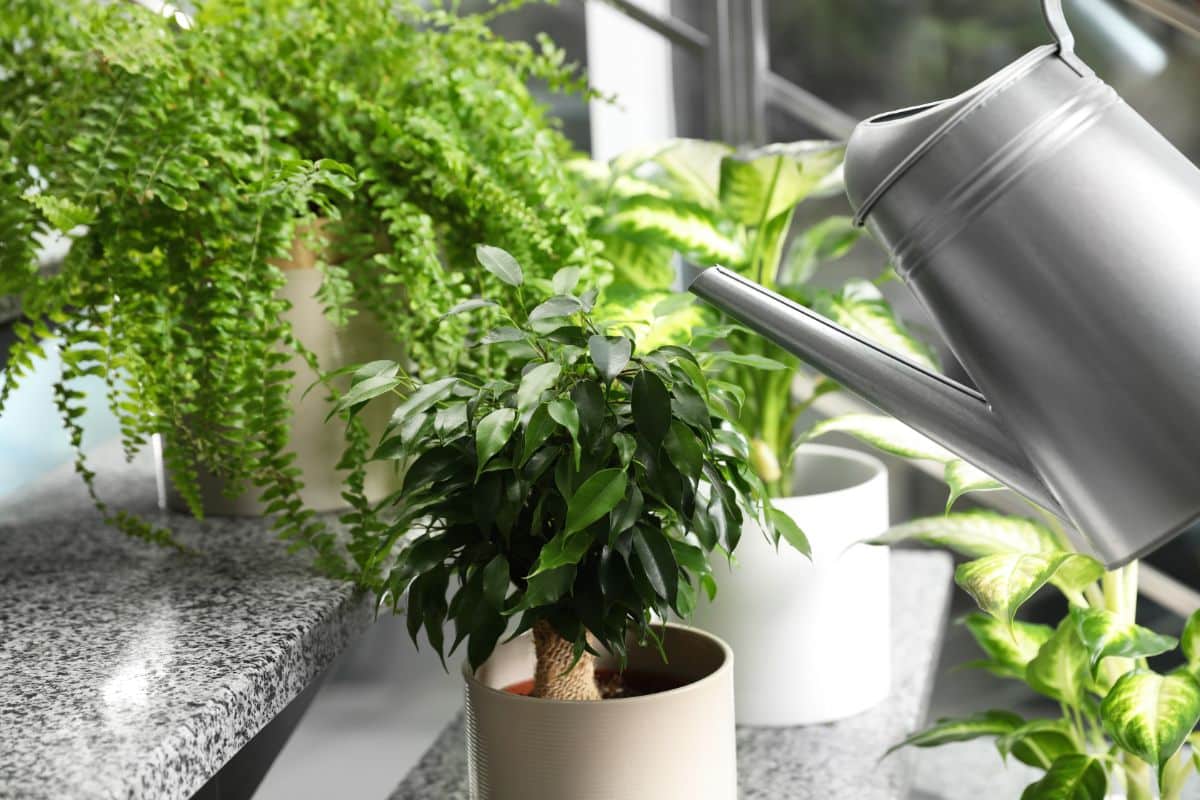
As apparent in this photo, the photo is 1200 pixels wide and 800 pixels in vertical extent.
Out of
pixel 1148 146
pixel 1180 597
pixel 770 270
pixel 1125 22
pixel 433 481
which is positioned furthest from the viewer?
pixel 1125 22

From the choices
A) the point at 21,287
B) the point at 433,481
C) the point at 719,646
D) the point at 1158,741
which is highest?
the point at 21,287

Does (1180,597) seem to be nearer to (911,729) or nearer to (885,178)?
(911,729)

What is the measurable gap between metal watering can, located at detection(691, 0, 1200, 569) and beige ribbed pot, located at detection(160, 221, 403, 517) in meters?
0.52

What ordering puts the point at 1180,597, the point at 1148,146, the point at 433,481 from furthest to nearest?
the point at 1180,597 < the point at 433,481 < the point at 1148,146

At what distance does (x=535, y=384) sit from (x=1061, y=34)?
0.99ft

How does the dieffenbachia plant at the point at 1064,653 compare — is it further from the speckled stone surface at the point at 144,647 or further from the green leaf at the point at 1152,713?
the speckled stone surface at the point at 144,647

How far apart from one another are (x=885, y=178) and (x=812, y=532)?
1.78 ft

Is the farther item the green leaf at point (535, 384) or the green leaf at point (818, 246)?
the green leaf at point (818, 246)

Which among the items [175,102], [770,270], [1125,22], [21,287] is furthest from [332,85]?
[1125,22]

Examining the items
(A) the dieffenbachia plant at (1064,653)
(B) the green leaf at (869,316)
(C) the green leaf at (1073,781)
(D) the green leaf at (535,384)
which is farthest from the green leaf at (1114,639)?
(D) the green leaf at (535,384)

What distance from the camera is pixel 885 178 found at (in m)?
0.56

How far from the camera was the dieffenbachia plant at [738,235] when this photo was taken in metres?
1.10

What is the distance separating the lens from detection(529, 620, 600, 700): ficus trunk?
0.74m

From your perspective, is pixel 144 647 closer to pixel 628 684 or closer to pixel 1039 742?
pixel 628 684
